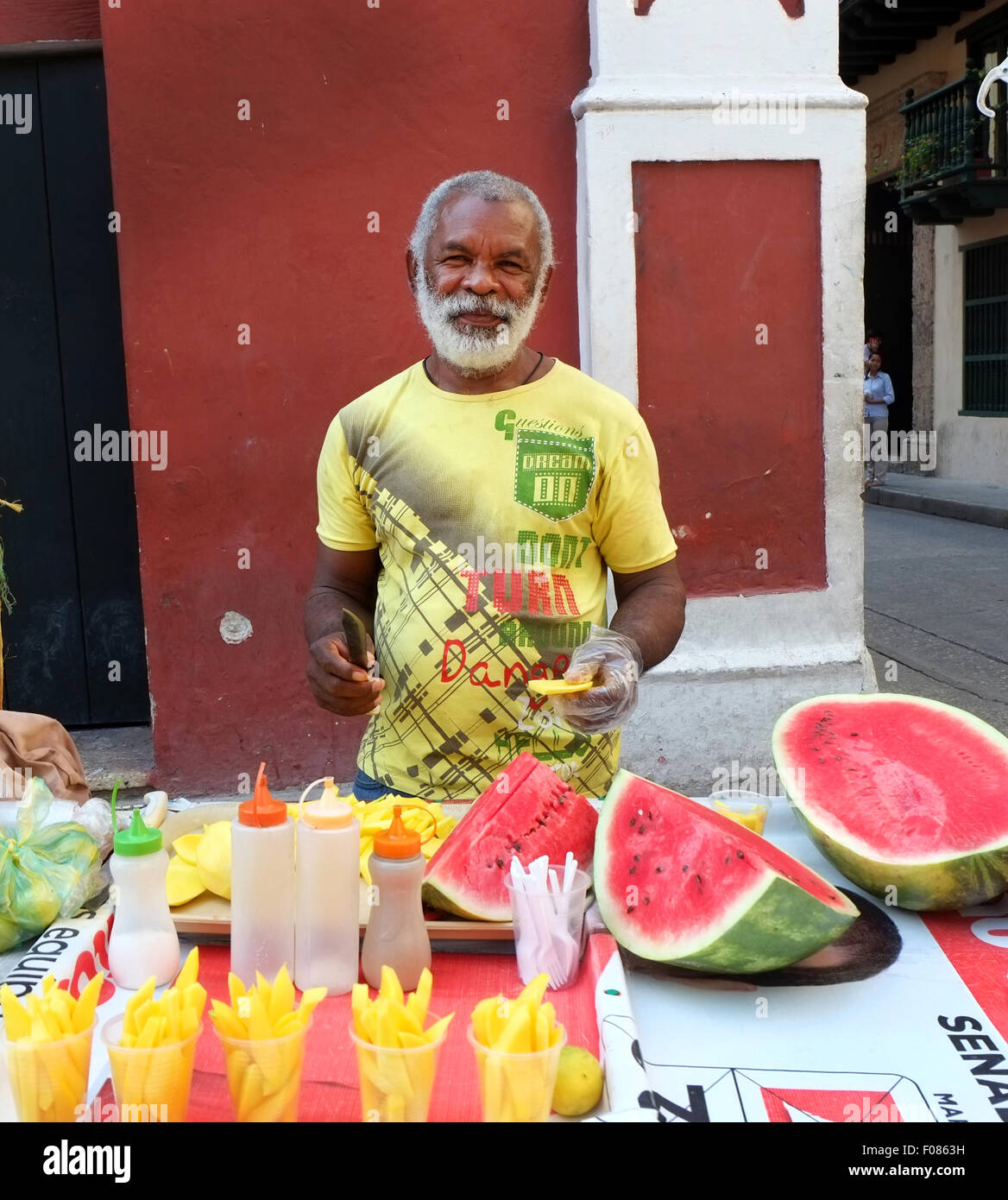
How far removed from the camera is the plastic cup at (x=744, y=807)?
2373 mm

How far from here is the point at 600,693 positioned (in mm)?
2262

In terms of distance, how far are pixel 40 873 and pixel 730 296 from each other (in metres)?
4.05

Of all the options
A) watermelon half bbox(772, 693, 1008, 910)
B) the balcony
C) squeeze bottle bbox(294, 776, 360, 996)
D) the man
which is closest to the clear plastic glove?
the man

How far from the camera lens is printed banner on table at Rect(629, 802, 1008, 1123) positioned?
5.23ft

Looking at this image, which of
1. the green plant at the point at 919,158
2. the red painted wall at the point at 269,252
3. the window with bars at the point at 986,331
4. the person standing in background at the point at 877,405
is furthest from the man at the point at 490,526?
the green plant at the point at 919,158

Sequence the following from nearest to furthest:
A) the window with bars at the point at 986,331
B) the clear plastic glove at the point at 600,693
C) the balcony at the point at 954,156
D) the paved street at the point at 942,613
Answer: the clear plastic glove at the point at 600,693
the paved street at the point at 942,613
the balcony at the point at 954,156
the window with bars at the point at 986,331

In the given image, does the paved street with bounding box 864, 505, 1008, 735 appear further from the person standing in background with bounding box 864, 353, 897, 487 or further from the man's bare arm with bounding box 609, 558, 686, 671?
the person standing in background with bounding box 864, 353, 897, 487

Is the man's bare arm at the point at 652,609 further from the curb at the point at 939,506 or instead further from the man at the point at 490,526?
the curb at the point at 939,506

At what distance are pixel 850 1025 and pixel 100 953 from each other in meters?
1.19

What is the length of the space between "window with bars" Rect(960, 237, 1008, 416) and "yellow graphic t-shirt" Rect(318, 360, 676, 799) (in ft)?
51.4

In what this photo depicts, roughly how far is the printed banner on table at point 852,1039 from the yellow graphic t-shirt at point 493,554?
0.82 m

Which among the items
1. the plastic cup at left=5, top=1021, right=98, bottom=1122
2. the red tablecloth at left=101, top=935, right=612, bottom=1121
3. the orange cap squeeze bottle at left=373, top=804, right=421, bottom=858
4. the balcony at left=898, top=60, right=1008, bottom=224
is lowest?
the red tablecloth at left=101, top=935, right=612, bottom=1121
